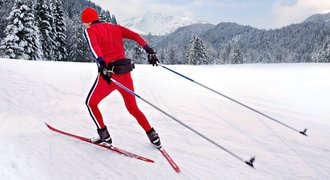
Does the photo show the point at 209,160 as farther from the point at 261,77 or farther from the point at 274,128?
the point at 261,77

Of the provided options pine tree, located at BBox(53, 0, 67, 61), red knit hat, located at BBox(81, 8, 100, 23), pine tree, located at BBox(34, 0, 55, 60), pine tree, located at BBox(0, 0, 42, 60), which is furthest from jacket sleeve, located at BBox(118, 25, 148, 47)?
pine tree, located at BBox(53, 0, 67, 61)

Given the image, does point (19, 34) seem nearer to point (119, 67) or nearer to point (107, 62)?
point (107, 62)

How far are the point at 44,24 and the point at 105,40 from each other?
37003mm

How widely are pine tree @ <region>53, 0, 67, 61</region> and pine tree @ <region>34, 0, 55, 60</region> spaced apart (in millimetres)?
1785

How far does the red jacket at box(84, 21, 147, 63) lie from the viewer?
13.3ft

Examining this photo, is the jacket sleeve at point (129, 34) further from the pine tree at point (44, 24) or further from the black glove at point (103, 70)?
the pine tree at point (44, 24)

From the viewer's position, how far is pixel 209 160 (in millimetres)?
4090

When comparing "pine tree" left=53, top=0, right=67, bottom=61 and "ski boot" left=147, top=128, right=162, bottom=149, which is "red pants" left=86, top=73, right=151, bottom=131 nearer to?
"ski boot" left=147, top=128, right=162, bottom=149

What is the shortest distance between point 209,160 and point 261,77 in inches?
374

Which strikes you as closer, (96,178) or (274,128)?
(96,178)

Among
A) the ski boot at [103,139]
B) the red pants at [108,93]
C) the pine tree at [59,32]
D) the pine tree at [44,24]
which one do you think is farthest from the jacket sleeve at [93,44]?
the pine tree at [59,32]

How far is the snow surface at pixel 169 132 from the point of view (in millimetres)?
3672

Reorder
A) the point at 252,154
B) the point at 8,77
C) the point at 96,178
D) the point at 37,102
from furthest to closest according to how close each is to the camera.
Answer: the point at 8,77, the point at 37,102, the point at 252,154, the point at 96,178

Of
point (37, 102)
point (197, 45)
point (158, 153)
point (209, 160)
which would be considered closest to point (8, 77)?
point (37, 102)
